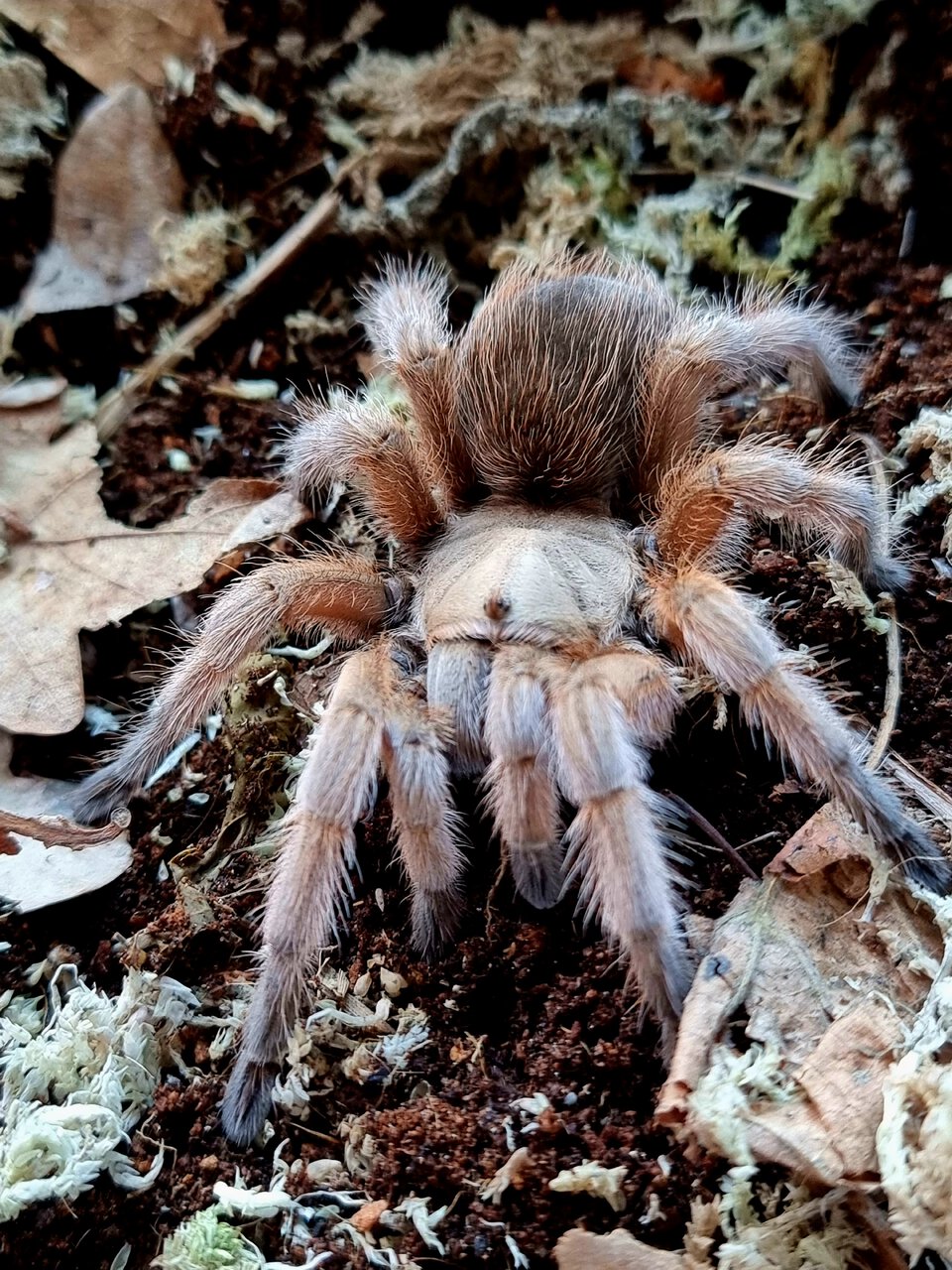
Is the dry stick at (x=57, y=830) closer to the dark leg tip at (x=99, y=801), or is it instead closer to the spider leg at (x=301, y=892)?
the dark leg tip at (x=99, y=801)

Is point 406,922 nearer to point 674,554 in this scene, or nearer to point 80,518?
point 674,554

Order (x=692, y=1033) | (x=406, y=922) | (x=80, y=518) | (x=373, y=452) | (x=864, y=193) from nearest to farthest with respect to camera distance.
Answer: (x=692, y=1033) → (x=406, y=922) → (x=373, y=452) → (x=80, y=518) → (x=864, y=193)

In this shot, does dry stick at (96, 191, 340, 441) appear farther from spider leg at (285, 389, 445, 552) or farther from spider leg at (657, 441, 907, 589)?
spider leg at (657, 441, 907, 589)

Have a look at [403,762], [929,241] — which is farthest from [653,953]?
[929,241]

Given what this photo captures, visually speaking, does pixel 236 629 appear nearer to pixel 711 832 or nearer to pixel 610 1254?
pixel 711 832

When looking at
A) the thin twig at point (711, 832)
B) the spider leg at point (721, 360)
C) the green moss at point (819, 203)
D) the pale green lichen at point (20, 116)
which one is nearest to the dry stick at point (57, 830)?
the thin twig at point (711, 832)

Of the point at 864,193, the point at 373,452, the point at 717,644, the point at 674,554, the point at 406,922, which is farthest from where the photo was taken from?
the point at 864,193
